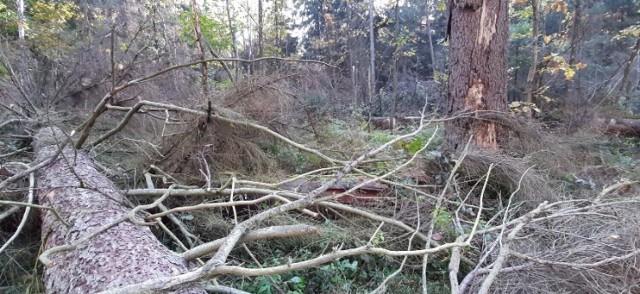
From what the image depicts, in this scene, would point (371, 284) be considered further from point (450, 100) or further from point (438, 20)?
point (438, 20)

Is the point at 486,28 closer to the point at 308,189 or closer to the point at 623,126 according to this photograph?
the point at 308,189

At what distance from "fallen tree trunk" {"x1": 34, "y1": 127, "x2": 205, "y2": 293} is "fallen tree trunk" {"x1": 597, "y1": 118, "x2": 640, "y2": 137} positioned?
8.72 meters

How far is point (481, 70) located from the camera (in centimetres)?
378

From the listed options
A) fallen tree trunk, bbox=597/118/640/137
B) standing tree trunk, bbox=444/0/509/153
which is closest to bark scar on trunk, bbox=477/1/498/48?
standing tree trunk, bbox=444/0/509/153

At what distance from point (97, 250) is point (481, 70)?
3683 millimetres

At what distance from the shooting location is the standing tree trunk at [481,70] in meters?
3.76

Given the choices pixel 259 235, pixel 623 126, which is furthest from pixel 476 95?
pixel 623 126

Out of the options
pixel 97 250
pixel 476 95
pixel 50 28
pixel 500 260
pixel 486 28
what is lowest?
pixel 500 260

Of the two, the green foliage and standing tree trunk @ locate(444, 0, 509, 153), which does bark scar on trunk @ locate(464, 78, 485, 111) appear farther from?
the green foliage

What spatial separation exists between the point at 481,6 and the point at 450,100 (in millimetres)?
1005

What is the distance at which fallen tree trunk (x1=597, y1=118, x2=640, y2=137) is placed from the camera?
7.49 meters

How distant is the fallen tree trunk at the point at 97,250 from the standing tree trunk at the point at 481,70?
2947 millimetres

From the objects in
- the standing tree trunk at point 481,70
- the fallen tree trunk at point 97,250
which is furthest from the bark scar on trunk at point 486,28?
the fallen tree trunk at point 97,250

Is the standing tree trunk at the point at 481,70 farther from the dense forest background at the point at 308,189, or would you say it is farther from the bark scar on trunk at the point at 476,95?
the dense forest background at the point at 308,189
